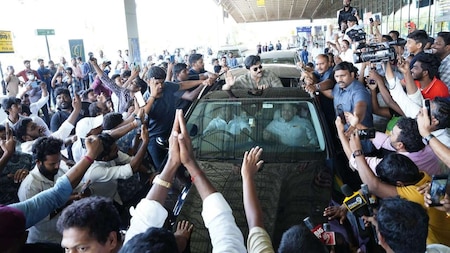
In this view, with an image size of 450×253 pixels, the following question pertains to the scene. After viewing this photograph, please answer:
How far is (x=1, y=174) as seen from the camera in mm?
2777

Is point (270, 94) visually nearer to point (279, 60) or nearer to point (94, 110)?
point (94, 110)

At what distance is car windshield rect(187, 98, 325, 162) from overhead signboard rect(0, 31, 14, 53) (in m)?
8.54

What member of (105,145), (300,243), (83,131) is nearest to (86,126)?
(83,131)

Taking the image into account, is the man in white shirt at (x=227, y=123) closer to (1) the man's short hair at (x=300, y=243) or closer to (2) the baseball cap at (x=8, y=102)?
(1) the man's short hair at (x=300, y=243)

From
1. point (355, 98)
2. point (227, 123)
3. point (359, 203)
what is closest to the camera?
point (359, 203)

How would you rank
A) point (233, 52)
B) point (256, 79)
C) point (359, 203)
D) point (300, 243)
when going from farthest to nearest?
point (233, 52) → point (256, 79) → point (359, 203) → point (300, 243)

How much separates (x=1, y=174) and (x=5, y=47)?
879 centimetres

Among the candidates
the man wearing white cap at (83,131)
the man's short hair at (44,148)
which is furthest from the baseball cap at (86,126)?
the man's short hair at (44,148)

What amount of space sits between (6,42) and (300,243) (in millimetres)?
10952

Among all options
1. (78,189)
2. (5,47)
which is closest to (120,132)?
(78,189)

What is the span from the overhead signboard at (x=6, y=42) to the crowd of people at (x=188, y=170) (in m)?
6.23

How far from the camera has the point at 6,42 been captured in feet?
33.1

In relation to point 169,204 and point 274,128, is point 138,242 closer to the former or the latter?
point 169,204

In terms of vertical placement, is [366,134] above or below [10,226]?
above
